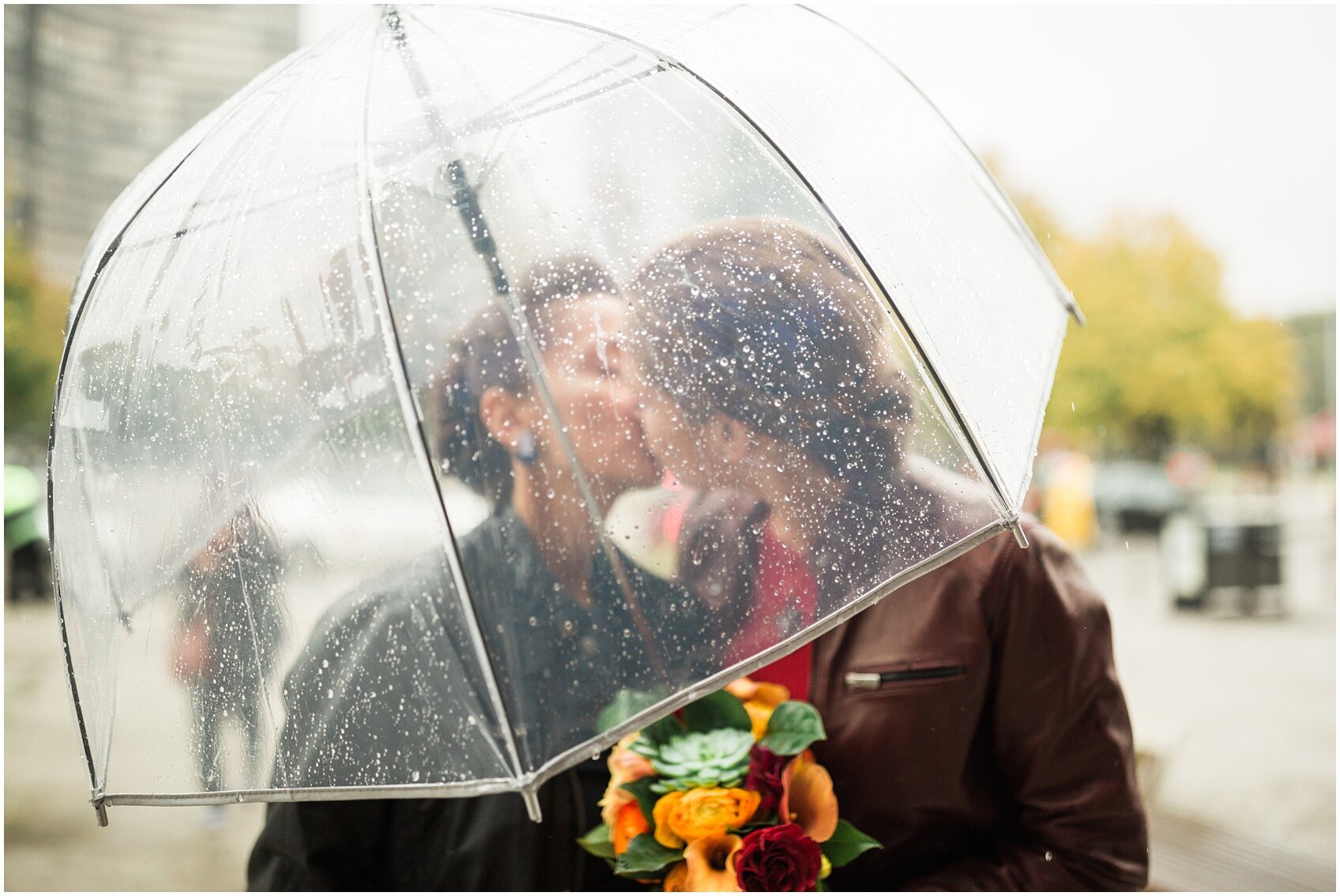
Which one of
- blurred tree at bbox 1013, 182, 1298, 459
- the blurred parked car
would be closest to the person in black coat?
the blurred parked car

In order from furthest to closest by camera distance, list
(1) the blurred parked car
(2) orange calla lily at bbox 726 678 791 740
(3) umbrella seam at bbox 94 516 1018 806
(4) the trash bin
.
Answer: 1. (1) the blurred parked car
2. (4) the trash bin
3. (2) orange calla lily at bbox 726 678 791 740
4. (3) umbrella seam at bbox 94 516 1018 806

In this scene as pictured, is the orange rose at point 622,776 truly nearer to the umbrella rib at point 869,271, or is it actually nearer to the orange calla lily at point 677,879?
the orange calla lily at point 677,879

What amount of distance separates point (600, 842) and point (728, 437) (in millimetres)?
788

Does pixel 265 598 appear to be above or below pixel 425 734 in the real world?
above

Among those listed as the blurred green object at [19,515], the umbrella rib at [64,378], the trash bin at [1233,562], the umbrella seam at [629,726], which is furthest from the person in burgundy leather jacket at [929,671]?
the blurred green object at [19,515]

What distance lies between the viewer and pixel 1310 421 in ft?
193

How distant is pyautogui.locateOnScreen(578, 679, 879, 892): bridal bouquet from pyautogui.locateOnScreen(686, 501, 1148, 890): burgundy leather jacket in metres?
0.13

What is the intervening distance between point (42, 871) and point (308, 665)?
5394 mm

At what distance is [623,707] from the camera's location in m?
1.25

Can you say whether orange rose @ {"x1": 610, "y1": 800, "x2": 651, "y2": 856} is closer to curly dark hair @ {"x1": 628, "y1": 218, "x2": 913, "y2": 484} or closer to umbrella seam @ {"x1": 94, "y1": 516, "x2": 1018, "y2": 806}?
umbrella seam @ {"x1": 94, "y1": 516, "x2": 1018, "y2": 806}

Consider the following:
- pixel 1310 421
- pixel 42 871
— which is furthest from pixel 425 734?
pixel 1310 421

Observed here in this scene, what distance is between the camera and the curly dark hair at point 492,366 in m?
1.29

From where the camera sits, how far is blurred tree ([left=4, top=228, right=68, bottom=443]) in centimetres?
2233

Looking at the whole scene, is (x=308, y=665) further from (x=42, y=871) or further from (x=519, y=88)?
(x=42, y=871)
